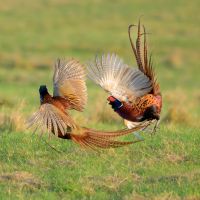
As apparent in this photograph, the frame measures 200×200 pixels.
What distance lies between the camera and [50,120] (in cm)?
677

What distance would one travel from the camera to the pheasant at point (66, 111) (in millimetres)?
6773

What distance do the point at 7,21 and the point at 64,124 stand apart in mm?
28799

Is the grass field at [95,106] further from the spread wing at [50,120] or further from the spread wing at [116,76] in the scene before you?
the spread wing at [50,120]

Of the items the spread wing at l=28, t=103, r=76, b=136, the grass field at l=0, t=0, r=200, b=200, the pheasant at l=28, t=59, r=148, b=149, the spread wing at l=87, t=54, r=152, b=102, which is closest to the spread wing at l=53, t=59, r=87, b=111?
the pheasant at l=28, t=59, r=148, b=149

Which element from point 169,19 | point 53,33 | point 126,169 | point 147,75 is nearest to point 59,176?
point 126,169

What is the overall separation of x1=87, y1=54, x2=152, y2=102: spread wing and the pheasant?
0.17 m

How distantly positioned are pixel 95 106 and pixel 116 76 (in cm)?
601

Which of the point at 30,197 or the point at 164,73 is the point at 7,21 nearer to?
the point at 164,73

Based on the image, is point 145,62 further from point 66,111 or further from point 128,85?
point 66,111

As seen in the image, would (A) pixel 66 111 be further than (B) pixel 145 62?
No

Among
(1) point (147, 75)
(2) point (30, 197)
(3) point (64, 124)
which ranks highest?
(1) point (147, 75)

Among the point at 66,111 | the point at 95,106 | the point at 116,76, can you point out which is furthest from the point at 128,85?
the point at 95,106

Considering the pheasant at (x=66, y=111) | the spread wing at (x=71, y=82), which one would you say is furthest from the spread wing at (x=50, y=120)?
the spread wing at (x=71, y=82)

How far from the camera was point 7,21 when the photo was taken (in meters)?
35.1
